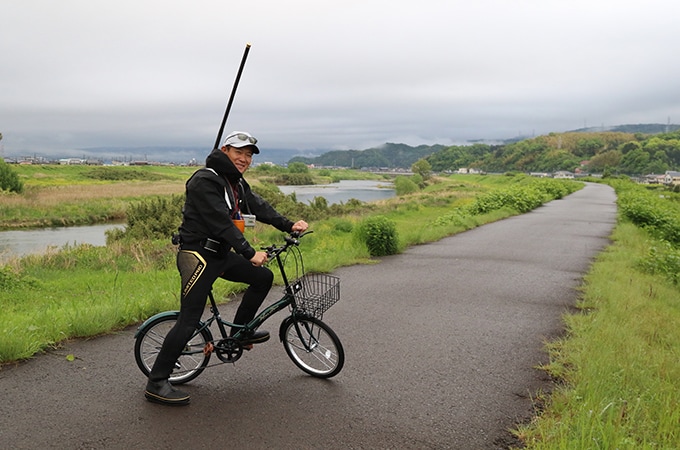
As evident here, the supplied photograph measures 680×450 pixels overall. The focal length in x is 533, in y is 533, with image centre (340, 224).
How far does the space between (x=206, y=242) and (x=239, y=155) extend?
72 centimetres

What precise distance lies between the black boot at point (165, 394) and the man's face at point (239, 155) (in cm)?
175

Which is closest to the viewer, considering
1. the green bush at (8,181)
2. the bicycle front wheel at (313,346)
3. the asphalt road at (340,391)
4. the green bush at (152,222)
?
the asphalt road at (340,391)

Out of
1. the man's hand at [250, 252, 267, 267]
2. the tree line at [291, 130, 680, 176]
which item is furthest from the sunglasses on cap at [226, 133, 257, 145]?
the tree line at [291, 130, 680, 176]

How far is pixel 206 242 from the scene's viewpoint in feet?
13.1

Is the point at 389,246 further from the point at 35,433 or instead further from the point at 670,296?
the point at 35,433

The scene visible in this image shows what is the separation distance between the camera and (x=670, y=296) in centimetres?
850

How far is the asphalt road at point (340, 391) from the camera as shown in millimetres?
3670

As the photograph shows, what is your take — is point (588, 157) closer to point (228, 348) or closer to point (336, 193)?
point (336, 193)

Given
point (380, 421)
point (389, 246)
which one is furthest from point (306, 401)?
point (389, 246)

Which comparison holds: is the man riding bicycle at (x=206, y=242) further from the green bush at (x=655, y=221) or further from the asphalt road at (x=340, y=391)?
the green bush at (x=655, y=221)

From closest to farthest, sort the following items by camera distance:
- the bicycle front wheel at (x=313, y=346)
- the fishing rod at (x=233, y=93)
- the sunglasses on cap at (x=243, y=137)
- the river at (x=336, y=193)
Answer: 1. the sunglasses on cap at (x=243, y=137)
2. the bicycle front wheel at (x=313, y=346)
3. the fishing rod at (x=233, y=93)
4. the river at (x=336, y=193)

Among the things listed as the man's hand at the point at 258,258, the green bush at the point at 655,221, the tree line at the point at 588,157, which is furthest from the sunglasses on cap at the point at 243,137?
the tree line at the point at 588,157

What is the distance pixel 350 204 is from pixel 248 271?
3586cm

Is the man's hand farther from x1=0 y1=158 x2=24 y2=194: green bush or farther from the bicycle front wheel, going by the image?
x1=0 y1=158 x2=24 y2=194: green bush
